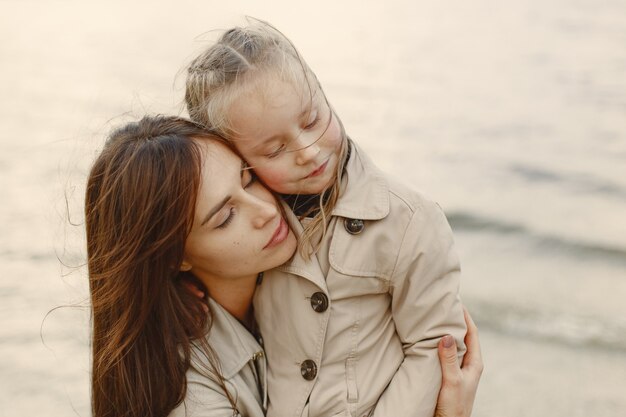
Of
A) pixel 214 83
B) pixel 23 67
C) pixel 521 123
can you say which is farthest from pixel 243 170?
pixel 23 67

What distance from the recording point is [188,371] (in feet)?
7.89

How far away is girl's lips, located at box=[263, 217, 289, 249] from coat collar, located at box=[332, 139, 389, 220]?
0.14 meters

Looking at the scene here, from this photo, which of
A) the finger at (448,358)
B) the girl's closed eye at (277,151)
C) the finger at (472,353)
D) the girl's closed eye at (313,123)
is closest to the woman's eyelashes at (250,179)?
the girl's closed eye at (277,151)

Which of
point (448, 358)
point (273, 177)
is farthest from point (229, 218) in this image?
point (448, 358)

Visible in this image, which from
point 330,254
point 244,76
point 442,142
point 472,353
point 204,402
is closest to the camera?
point 244,76

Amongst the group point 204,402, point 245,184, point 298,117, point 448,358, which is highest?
point 298,117

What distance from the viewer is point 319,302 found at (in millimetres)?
2291

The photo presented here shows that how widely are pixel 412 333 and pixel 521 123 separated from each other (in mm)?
4029

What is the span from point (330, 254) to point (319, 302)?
136 mm

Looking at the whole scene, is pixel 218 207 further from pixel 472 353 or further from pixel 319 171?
pixel 472 353

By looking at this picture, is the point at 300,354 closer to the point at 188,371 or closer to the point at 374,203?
the point at 188,371

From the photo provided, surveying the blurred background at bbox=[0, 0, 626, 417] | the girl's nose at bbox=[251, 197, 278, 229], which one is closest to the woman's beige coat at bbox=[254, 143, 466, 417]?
the girl's nose at bbox=[251, 197, 278, 229]

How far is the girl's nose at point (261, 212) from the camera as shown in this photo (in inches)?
87.8

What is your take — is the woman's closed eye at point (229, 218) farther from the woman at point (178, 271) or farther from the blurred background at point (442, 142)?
the blurred background at point (442, 142)
